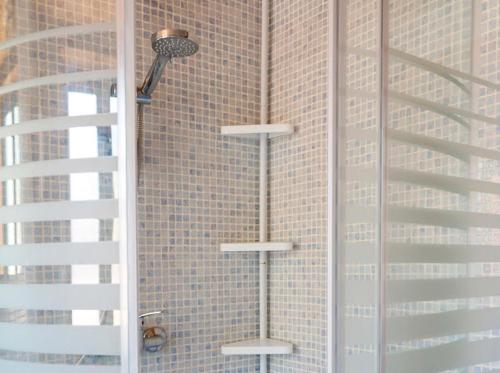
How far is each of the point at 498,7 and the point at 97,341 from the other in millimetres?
1247

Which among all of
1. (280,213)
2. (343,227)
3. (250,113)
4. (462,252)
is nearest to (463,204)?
(462,252)

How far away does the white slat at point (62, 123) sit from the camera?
104cm

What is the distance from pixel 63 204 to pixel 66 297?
0.72 ft

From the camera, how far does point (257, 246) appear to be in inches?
64.1

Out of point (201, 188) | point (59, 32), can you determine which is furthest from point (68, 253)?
point (201, 188)

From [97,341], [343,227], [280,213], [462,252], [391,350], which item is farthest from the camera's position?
[280,213]

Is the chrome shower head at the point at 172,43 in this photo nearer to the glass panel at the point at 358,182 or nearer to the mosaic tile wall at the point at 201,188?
the mosaic tile wall at the point at 201,188

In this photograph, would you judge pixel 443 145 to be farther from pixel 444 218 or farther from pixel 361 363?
pixel 361 363

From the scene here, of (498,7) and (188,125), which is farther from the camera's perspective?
(188,125)

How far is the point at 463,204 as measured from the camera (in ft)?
3.62

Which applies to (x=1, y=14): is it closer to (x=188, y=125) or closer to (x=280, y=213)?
(x=188, y=125)

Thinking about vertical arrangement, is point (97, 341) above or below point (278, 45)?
below

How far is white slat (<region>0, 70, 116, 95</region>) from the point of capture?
3.42 feet

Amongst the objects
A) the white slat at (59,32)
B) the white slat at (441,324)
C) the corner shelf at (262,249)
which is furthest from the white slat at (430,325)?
the white slat at (59,32)
